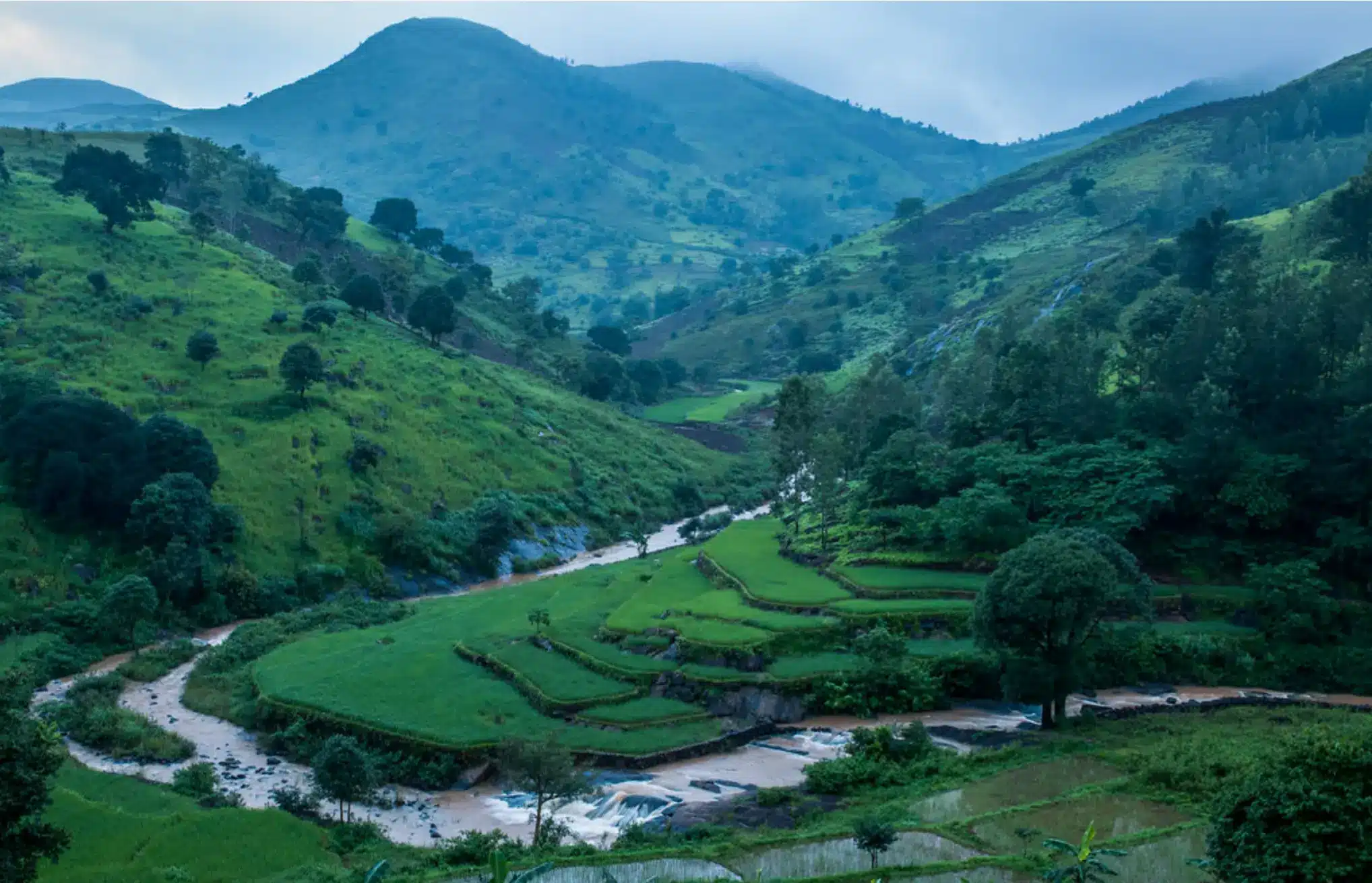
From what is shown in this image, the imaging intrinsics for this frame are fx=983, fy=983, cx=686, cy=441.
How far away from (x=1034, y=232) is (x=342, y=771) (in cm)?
12472

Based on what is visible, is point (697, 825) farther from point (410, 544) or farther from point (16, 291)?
point (16, 291)

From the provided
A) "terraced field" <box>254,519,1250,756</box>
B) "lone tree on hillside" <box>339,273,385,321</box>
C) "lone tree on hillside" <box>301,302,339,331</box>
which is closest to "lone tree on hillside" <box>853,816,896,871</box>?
"terraced field" <box>254,519,1250,756</box>

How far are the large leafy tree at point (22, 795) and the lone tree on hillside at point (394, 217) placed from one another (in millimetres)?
103711

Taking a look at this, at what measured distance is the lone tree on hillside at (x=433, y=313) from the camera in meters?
78.4

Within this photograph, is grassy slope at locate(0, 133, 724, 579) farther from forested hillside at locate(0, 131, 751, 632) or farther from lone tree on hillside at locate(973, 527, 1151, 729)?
lone tree on hillside at locate(973, 527, 1151, 729)

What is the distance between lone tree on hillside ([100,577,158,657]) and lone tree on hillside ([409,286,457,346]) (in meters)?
39.9

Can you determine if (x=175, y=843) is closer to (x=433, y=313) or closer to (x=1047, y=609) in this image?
(x=1047, y=609)

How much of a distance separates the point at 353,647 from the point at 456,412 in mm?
31627

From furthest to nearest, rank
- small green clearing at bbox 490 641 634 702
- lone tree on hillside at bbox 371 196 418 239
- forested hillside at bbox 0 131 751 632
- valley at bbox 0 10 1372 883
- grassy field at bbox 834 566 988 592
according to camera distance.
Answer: lone tree on hillside at bbox 371 196 418 239 < forested hillside at bbox 0 131 751 632 < grassy field at bbox 834 566 988 592 < small green clearing at bbox 490 641 634 702 < valley at bbox 0 10 1372 883

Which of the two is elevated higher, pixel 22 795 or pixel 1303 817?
pixel 22 795

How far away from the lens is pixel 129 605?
133ft

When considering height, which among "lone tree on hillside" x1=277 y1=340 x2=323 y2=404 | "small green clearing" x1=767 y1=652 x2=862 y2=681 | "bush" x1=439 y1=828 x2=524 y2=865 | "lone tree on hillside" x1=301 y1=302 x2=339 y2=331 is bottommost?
"small green clearing" x1=767 y1=652 x2=862 y2=681

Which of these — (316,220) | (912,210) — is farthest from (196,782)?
(912,210)

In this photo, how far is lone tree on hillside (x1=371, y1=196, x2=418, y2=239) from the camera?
114125 millimetres
